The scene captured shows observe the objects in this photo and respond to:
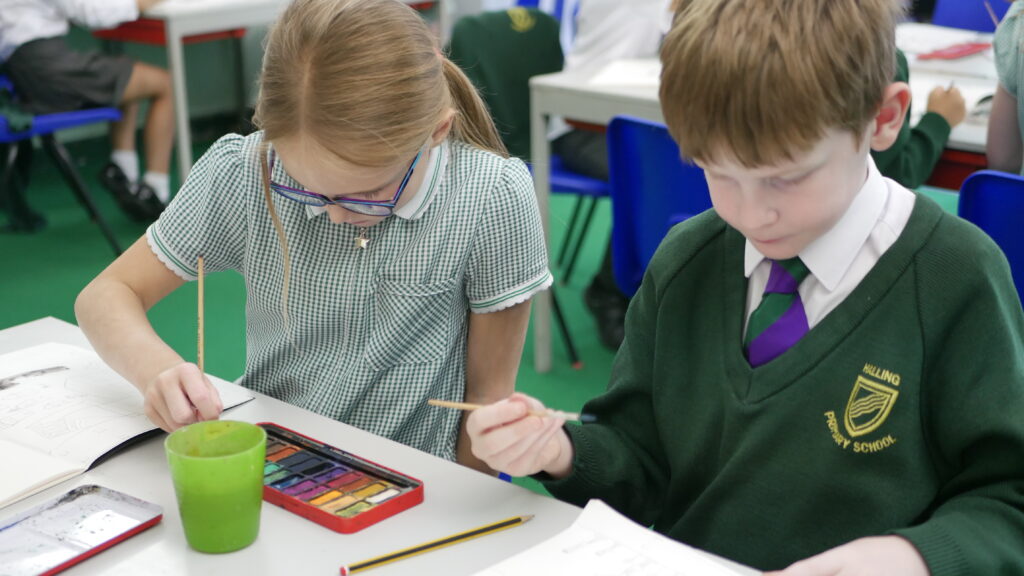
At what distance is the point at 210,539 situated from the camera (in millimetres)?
952

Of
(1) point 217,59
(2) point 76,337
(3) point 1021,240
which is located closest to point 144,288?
(2) point 76,337

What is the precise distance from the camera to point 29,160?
172 inches

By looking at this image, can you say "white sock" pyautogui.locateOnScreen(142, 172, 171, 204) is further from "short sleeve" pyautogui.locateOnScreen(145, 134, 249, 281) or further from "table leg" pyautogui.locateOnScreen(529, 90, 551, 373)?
"short sleeve" pyautogui.locateOnScreen(145, 134, 249, 281)

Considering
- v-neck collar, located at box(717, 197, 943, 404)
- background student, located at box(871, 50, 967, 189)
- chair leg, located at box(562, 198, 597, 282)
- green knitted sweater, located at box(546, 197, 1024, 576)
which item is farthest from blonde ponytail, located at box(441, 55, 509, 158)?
chair leg, located at box(562, 198, 597, 282)

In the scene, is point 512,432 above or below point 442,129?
below

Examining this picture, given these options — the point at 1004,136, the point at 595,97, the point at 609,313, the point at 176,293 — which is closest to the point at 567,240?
the point at 609,313

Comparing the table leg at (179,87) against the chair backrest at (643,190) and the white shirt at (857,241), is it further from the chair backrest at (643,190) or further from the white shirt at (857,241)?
the white shirt at (857,241)

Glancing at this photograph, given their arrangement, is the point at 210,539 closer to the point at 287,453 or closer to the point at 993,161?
the point at 287,453

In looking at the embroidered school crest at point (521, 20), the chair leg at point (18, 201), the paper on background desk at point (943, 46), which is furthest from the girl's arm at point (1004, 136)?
the chair leg at point (18, 201)

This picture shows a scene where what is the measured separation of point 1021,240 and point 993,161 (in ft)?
2.50

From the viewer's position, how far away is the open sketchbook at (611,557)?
904 mm

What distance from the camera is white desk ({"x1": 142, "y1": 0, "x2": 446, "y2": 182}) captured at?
12.8 feet

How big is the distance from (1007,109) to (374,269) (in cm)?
152

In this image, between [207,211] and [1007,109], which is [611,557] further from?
[1007,109]
